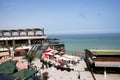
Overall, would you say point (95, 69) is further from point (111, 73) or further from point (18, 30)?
point (18, 30)

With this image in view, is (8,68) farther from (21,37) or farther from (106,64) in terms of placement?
(21,37)

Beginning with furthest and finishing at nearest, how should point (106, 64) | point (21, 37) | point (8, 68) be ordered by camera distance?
point (21, 37), point (106, 64), point (8, 68)

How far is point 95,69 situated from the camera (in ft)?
105

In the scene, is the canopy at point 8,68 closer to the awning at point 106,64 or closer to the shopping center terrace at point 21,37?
the awning at point 106,64

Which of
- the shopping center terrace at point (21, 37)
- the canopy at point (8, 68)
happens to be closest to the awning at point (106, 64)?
the canopy at point (8, 68)

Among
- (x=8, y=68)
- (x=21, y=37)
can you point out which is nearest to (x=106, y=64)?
(x=8, y=68)

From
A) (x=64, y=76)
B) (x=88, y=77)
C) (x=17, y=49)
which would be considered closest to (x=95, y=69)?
(x=88, y=77)

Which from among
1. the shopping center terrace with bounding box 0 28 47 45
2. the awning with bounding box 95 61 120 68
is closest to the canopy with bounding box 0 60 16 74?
the awning with bounding box 95 61 120 68

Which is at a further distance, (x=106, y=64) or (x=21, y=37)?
(x=21, y=37)

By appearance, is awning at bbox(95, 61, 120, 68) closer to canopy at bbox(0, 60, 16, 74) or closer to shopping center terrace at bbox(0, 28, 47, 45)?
canopy at bbox(0, 60, 16, 74)

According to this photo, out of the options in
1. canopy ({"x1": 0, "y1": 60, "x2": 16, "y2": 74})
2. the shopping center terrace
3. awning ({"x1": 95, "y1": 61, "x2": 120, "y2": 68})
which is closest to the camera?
canopy ({"x1": 0, "y1": 60, "x2": 16, "y2": 74})

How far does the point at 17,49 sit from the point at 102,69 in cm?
2998

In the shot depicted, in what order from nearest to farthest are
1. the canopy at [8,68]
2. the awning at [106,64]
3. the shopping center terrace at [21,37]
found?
the canopy at [8,68]
the awning at [106,64]
the shopping center terrace at [21,37]

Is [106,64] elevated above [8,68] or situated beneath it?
situated beneath
